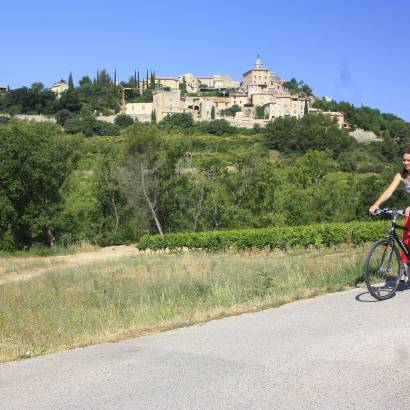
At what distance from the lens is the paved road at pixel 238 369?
136 inches

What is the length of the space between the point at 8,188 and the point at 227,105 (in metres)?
128

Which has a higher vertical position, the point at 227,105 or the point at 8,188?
the point at 227,105

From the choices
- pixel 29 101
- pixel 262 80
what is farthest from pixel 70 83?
pixel 262 80

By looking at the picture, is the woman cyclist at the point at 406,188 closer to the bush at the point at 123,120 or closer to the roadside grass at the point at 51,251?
the roadside grass at the point at 51,251

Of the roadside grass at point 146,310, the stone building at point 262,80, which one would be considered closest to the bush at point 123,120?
the stone building at point 262,80

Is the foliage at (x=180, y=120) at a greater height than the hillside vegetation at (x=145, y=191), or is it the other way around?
the foliage at (x=180, y=120)

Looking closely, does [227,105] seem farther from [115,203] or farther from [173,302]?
[173,302]

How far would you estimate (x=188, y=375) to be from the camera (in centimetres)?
389

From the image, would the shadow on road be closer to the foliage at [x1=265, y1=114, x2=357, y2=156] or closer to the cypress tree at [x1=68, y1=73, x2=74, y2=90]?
the foliage at [x1=265, y1=114, x2=357, y2=156]

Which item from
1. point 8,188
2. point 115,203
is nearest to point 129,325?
point 8,188

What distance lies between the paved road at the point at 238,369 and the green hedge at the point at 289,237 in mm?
18072

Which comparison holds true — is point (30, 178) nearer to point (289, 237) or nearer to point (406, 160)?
point (289, 237)

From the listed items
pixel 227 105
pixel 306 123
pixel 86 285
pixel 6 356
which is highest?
pixel 227 105

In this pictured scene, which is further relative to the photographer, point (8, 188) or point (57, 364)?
point (8, 188)
